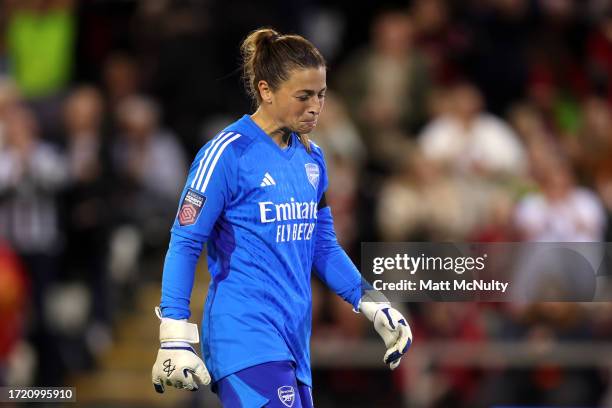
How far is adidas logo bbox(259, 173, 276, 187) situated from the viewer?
4477 millimetres

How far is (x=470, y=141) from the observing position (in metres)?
9.67

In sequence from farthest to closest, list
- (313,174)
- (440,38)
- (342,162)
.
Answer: (440,38) < (342,162) < (313,174)

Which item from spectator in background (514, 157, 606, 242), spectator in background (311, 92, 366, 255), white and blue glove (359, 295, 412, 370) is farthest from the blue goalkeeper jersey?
spectator in background (514, 157, 606, 242)

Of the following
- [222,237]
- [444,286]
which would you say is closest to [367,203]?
[444,286]

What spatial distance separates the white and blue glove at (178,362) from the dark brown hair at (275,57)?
0.96 metres

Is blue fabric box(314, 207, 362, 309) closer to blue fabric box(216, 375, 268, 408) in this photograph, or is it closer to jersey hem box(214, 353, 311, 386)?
jersey hem box(214, 353, 311, 386)

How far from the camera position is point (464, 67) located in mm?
10633

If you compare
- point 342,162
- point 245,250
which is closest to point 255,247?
point 245,250

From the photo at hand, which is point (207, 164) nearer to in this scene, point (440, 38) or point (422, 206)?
point (422, 206)

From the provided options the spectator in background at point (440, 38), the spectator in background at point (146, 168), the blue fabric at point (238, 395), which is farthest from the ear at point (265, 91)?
the spectator in background at point (440, 38)

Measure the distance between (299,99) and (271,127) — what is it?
18 cm

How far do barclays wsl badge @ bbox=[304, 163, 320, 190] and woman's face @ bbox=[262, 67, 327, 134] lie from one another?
0.66ft

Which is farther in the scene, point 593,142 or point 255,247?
point 593,142

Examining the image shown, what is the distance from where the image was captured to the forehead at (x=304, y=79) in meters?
4.46
